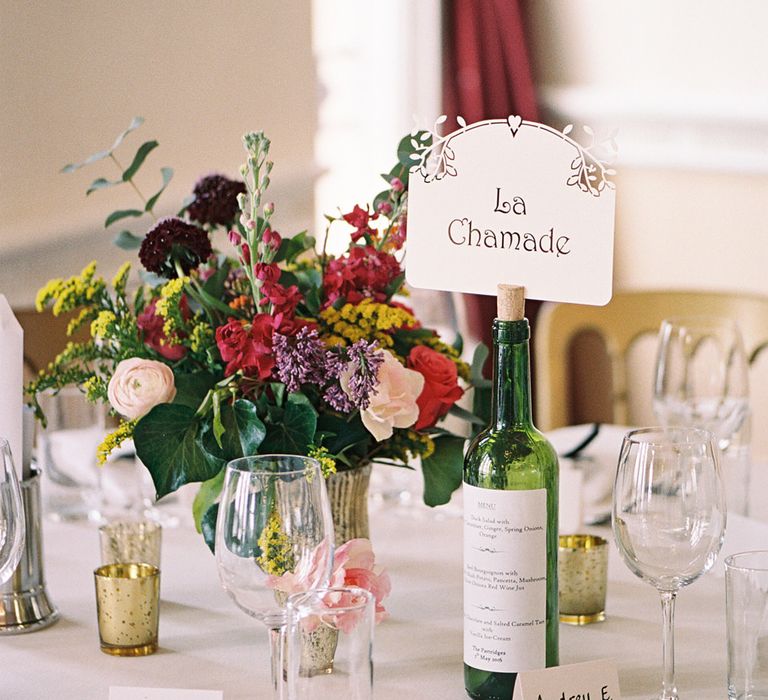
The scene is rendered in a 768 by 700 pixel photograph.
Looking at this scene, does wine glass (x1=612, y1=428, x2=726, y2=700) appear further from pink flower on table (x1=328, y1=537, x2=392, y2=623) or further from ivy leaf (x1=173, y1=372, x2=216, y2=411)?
ivy leaf (x1=173, y1=372, x2=216, y2=411)

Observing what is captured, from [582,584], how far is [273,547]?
377 mm

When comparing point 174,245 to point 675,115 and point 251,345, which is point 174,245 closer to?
point 251,345

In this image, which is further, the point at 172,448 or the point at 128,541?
the point at 128,541

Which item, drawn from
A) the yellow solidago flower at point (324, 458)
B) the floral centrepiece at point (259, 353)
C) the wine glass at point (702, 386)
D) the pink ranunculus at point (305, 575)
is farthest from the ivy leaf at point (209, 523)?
the wine glass at point (702, 386)

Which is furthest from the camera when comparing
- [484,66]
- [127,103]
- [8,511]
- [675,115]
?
[484,66]

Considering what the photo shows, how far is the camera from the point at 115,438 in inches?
40.6

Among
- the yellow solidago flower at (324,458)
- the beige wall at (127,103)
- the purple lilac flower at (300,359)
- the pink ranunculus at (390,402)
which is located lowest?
the yellow solidago flower at (324,458)

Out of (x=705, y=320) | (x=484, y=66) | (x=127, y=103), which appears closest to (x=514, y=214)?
(x=705, y=320)

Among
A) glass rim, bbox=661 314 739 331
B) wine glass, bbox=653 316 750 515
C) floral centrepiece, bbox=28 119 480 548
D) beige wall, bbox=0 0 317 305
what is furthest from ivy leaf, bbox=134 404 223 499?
beige wall, bbox=0 0 317 305

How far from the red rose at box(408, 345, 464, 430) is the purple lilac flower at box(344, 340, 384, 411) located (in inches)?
3.6

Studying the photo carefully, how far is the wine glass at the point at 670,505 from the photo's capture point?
85 cm

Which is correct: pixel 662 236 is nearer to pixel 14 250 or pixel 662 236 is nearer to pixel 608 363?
pixel 608 363

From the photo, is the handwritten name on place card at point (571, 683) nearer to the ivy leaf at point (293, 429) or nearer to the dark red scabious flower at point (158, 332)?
the ivy leaf at point (293, 429)

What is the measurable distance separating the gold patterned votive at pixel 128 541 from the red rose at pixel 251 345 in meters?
0.28
